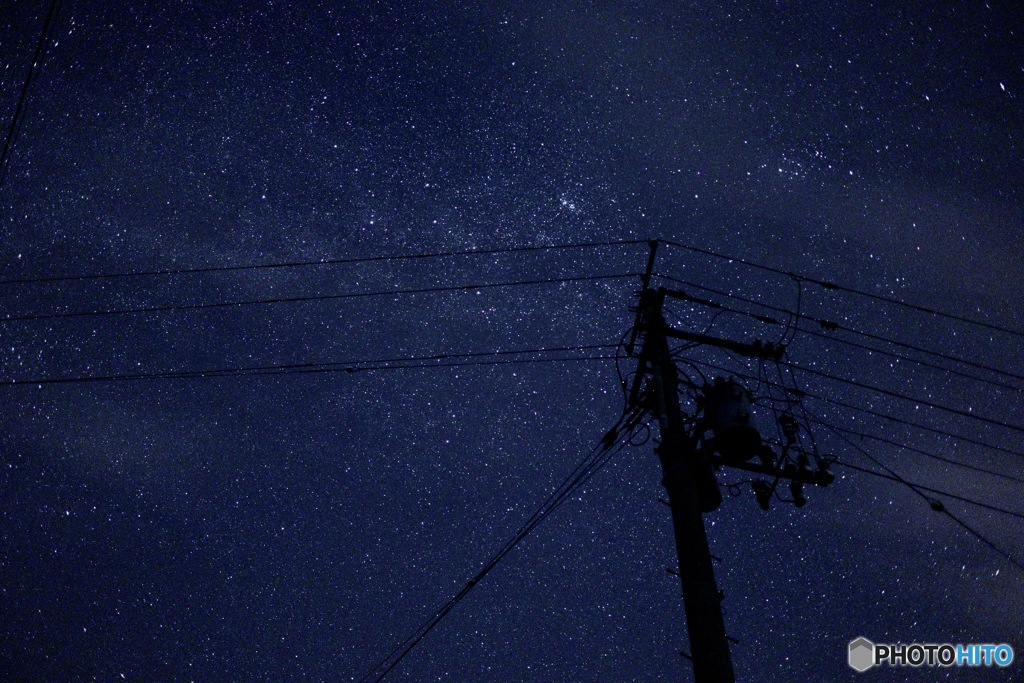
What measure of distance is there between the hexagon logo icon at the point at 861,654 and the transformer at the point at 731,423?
5.43 meters

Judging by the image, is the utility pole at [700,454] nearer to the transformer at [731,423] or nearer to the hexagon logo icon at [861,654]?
the transformer at [731,423]

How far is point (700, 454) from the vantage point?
7234 mm

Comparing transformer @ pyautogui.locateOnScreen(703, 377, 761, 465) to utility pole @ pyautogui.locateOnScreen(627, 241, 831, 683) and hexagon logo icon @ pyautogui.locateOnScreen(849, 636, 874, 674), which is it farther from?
hexagon logo icon @ pyautogui.locateOnScreen(849, 636, 874, 674)

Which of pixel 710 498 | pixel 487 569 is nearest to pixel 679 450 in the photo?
pixel 710 498

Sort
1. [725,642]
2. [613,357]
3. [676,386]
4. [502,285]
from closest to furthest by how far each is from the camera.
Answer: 1. [725,642]
2. [676,386]
3. [613,357]
4. [502,285]

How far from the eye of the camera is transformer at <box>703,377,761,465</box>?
766 centimetres

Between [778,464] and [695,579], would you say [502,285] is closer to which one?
[778,464]

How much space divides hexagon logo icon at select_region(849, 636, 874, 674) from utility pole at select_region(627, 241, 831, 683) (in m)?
4.27

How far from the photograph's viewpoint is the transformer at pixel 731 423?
25.1 ft

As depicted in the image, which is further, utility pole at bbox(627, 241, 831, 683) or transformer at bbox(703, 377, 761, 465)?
transformer at bbox(703, 377, 761, 465)

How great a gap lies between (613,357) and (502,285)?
8.36ft

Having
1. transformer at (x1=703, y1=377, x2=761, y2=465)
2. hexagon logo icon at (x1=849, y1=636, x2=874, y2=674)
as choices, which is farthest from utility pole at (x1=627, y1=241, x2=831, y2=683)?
hexagon logo icon at (x1=849, y1=636, x2=874, y2=674)

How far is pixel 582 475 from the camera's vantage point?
9086 mm

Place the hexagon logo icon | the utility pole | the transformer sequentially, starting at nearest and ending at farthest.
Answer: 1. the utility pole
2. the transformer
3. the hexagon logo icon
